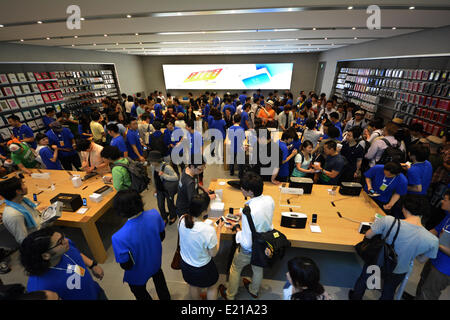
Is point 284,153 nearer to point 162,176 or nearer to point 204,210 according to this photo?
point 162,176

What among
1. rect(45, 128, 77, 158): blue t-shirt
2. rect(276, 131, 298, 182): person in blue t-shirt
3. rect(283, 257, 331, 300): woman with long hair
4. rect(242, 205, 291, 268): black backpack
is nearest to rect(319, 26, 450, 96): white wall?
rect(276, 131, 298, 182): person in blue t-shirt

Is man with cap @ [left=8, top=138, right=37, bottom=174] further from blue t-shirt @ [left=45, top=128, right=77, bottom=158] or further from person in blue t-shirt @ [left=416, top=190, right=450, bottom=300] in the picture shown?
person in blue t-shirt @ [left=416, top=190, right=450, bottom=300]

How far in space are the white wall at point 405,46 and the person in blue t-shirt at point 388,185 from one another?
13.4ft

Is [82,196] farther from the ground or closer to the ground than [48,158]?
closer to the ground

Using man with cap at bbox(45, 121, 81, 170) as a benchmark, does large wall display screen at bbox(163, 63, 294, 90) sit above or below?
above

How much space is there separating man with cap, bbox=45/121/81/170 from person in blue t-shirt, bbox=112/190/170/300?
3.84 metres

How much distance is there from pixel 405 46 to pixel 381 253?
6645 mm

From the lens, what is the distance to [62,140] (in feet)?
14.4

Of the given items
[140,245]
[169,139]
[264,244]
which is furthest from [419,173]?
[169,139]

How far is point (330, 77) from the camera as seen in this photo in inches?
426

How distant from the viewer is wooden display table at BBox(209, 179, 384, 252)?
2.27m

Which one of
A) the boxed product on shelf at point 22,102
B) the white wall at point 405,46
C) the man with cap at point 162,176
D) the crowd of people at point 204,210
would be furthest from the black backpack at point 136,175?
the boxed product on shelf at point 22,102

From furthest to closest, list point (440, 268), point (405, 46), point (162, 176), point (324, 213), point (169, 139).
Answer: point (405, 46), point (169, 139), point (162, 176), point (324, 213), point (440, 268)

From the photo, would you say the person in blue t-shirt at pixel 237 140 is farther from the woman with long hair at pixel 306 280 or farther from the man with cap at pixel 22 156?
the man with cap at pixel 22 156
